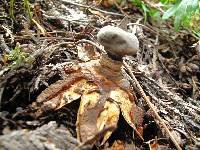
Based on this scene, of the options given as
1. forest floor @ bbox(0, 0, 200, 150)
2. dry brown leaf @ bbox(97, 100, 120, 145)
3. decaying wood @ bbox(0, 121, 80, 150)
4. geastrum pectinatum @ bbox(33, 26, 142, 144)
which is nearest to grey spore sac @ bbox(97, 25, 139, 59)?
geastrum pectinatum @ bbox(33, 26, 142, 144)

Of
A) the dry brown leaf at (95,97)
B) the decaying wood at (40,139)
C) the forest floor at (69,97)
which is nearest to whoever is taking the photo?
the decaying wood at (40,139)

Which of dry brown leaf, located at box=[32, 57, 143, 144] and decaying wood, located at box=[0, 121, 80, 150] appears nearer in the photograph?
decaying wood, located at box=[0, 121, 80, 150]

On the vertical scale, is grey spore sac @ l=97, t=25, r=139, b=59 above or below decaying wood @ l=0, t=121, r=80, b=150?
above

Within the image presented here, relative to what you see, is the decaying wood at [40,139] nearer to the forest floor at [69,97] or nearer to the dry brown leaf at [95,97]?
the forest floor at [69,97]

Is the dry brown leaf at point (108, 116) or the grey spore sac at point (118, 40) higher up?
the grey spore sac at point (118, 40)

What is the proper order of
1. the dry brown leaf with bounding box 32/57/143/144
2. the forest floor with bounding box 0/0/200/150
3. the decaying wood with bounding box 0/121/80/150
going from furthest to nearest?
the dry brown leaf with bounding box 32/57/143/144, the forest floor with bounding box 0/0/200/150, the decaying wood with bounding box 0/121/80/150

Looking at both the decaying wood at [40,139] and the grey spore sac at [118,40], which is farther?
the grey spore sac at [118,40]

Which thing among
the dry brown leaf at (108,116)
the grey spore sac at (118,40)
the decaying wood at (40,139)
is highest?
the grey spore sac at (118,40)

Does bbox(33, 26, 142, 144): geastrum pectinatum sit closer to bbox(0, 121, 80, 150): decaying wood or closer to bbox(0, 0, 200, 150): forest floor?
bbox(0, 0, 200, 150): forest floor

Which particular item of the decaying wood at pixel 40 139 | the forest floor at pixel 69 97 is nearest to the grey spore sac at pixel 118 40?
the forest floor at pixel 69 97

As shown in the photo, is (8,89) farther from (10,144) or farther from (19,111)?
(10,144)
